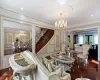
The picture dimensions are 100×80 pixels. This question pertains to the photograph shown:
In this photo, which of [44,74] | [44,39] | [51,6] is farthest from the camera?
[44,39]

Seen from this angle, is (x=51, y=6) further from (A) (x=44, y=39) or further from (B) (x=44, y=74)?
(A) (x=44, y=39)

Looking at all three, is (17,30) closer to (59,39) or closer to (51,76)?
(51,76)

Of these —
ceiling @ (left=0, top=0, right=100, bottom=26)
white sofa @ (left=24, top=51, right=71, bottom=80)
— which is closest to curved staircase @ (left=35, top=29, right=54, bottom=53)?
ceiling @ (left=0, top=0, right=100, bottom=26)

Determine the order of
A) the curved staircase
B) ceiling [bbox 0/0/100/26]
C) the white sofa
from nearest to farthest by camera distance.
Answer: the white sofa → ceiling [bbox 0/0/100/26] → the curved staircase

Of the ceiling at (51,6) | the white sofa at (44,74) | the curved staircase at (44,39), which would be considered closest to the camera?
the white sofa at (44,74)

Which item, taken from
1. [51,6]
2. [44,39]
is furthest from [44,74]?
[44,39]

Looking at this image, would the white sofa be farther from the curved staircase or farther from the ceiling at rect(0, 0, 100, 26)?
the curved staircase

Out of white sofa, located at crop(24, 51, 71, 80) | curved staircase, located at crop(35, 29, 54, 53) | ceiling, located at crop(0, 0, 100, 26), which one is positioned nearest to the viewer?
white sofa, located at crop(24, 51, 71, 80)

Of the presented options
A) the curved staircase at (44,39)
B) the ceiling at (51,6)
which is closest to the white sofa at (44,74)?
the ceiling at (51,6)

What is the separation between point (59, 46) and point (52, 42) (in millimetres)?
1108

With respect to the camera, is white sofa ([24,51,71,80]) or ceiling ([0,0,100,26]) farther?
ceiling ([0,0,100,26])

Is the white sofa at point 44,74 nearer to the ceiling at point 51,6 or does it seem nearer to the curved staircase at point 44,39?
the ceiling at point 51,6

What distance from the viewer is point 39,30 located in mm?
6988

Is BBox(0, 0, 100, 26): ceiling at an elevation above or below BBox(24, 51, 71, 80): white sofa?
above
